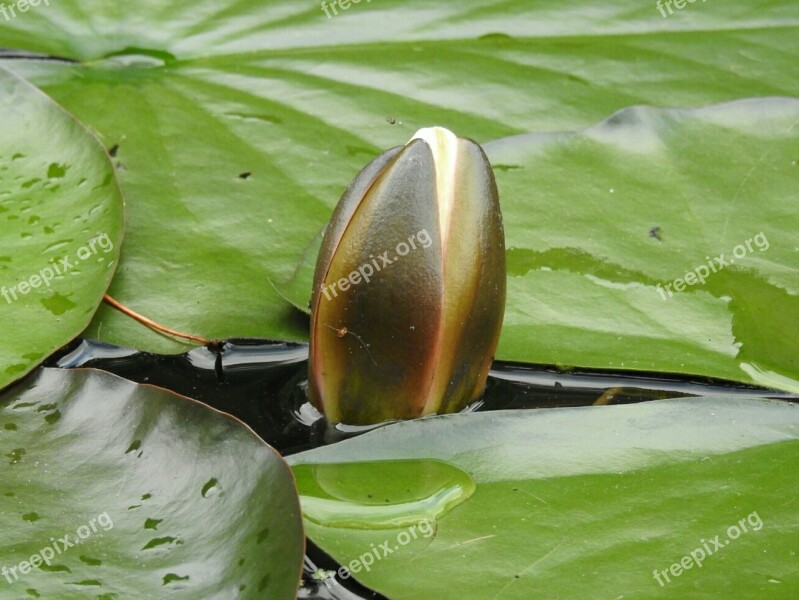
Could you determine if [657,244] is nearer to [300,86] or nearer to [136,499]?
[300,86]

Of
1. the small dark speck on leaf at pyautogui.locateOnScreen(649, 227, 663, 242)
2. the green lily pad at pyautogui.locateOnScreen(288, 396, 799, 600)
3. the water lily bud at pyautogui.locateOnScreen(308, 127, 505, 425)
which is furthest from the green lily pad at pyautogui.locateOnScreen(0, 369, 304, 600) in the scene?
the small dark speck on leaf at pyautogui.locateOnScreen(649, 227, 663, 242)

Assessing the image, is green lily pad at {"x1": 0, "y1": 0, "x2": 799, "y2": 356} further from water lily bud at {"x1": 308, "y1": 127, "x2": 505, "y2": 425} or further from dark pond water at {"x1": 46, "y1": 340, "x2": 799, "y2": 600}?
water lily bud at {"x1": 308, "y1": 127, "x2": 505, "y2": 425}

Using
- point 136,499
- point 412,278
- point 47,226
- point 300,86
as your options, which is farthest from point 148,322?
point 300,86

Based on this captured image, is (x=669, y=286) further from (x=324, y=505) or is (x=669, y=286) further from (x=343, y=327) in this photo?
(x=324, y=505)

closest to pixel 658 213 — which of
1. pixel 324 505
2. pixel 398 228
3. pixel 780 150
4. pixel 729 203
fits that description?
pixel 729 203

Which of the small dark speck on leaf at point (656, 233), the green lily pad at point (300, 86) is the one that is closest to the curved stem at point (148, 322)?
the green lily pad at point (300, 86)

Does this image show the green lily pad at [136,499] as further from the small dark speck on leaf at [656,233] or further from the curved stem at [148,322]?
the small dark speck on leaf at [656,233]
